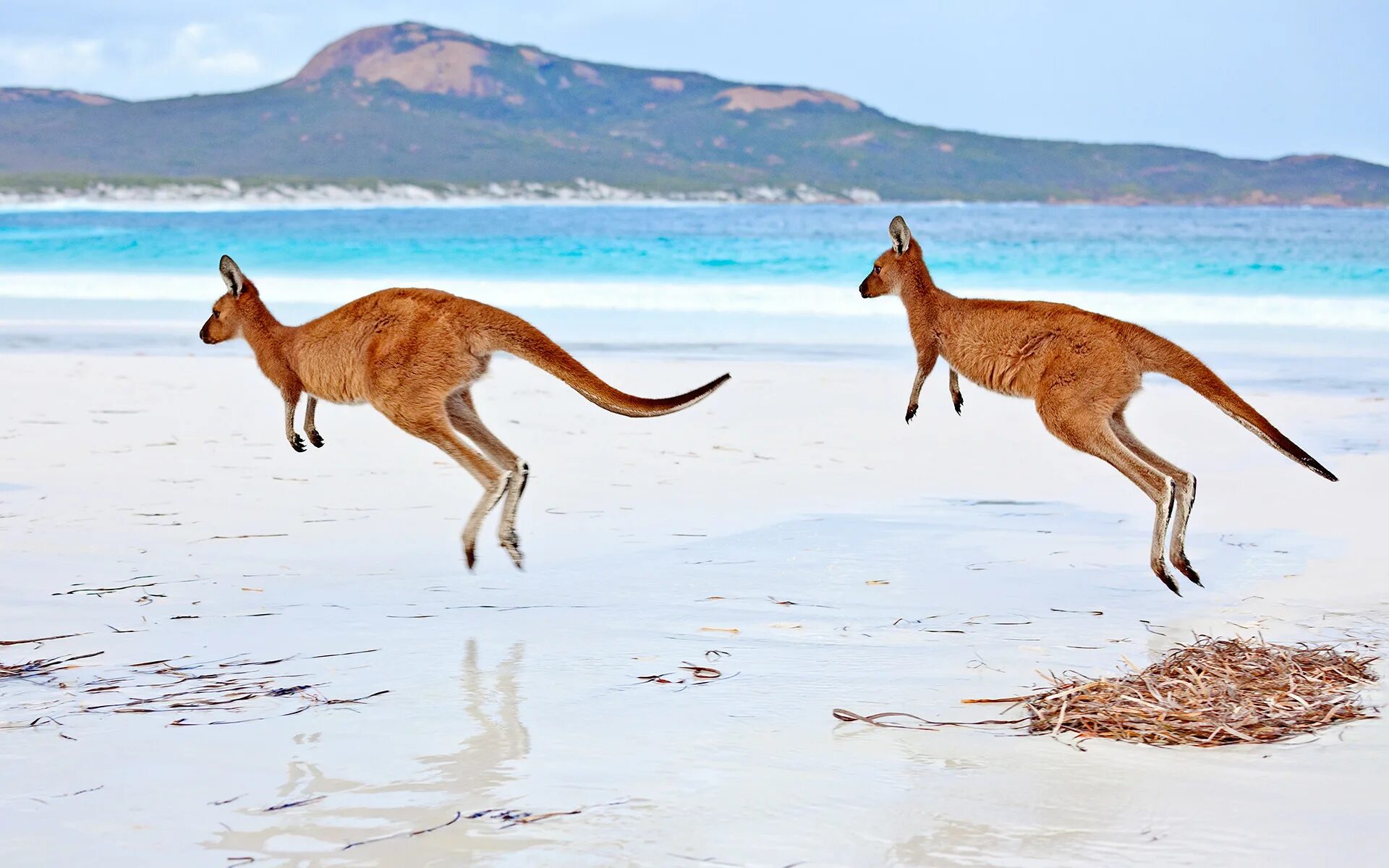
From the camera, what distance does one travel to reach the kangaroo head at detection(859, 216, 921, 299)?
591 cm

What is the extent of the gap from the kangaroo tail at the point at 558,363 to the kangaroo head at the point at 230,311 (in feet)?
3.56

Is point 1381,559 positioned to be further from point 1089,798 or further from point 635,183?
point 635,183

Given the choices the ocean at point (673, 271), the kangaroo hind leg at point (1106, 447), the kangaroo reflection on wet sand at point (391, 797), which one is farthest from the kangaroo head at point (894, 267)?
the ocean at point (673, 271)

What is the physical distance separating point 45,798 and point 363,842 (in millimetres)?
633

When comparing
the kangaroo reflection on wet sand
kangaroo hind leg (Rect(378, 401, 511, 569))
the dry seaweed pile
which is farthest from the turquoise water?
the kangaroo reflection on wet sand

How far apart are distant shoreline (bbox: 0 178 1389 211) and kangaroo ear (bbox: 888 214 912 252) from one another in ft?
196

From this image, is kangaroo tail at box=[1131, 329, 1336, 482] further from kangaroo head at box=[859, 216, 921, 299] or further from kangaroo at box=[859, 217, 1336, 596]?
kangaroo head at box=[859, 216, 921, 299]

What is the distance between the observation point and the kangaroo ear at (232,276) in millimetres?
5336

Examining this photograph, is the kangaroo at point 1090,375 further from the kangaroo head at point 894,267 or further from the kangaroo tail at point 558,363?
the kangaroo tail at point 558,363

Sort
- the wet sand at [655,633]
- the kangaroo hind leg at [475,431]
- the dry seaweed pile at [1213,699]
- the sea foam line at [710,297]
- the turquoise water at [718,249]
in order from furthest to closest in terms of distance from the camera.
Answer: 1. the turquoise water at [718,249]
2. the sea foam line at [710,297]
3. the kangaroo hind leg at [475,431]
4. the dry seaweed pile at [1213,699]
5. the wet sand at [655,633]

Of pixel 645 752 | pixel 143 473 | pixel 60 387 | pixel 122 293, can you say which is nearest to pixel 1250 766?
pixel 645 752

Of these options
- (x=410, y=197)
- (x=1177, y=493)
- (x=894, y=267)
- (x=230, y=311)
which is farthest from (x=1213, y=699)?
(x=410, y=197)

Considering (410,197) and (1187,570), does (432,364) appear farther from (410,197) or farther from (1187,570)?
(410,197)

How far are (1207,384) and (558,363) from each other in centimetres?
193
